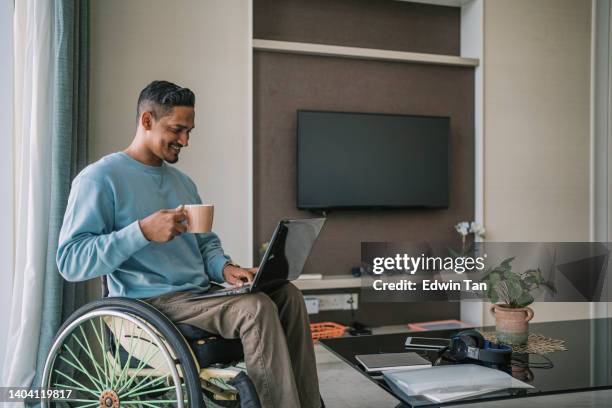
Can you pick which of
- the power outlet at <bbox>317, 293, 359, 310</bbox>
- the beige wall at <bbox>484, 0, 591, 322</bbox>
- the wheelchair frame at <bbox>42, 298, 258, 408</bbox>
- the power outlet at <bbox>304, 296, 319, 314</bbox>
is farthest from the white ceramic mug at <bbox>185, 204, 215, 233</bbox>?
the beige wall at <bbox>484, 0, 591, 322</bbox>

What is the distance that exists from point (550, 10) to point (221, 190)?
279 cm

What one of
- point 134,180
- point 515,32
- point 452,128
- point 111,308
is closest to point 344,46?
point 452,128

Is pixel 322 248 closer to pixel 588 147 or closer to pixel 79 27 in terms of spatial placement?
pixel 79 27

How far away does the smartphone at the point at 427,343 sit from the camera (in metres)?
1.97

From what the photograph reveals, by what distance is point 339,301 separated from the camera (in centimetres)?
357

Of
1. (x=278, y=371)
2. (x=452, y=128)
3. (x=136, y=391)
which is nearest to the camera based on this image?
(x=278, y=371)

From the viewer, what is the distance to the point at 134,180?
1.73m

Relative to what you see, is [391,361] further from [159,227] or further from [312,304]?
[312,304]

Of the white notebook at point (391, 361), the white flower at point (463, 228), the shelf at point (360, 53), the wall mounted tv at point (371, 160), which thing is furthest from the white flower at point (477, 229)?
the white notebook at point (391, 361)

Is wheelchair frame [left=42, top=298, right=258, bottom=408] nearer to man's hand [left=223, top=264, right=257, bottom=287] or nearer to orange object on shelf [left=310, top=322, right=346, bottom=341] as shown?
man's hand [left=223, top=264, right=257, bottom=287]

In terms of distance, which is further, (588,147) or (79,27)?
(588,147)

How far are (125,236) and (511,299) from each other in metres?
1.38

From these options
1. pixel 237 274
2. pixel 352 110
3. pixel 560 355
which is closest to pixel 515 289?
pixel 560 355

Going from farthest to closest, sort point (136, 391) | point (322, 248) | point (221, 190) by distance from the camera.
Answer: point (322, 248) → point (221, 190) → point (136, 391)
